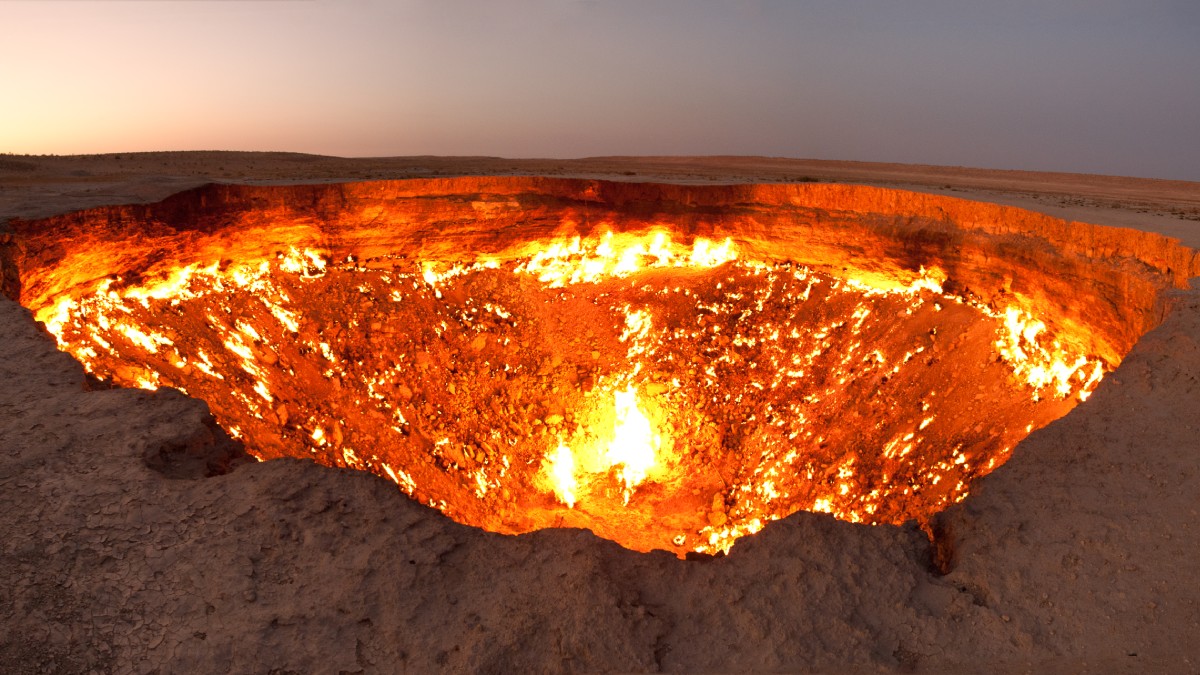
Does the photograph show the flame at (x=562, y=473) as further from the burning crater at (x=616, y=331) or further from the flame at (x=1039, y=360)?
the flame at (x=1039, y=360)

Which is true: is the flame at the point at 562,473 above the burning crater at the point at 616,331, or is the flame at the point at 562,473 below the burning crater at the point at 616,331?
below

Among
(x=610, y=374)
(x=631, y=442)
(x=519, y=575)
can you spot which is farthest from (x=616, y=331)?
(x=519, y=575)

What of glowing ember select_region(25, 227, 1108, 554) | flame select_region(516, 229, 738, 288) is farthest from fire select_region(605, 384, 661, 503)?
flame select_region(516, 229, 738, 288)

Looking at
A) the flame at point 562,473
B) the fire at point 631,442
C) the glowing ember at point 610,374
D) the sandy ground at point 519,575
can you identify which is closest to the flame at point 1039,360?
the glowing ember at point 610,374

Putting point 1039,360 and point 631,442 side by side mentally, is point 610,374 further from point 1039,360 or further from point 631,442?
point 1039,360

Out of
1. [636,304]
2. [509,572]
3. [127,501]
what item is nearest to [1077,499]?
[509,572]

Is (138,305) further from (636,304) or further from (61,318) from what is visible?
(636,304)
